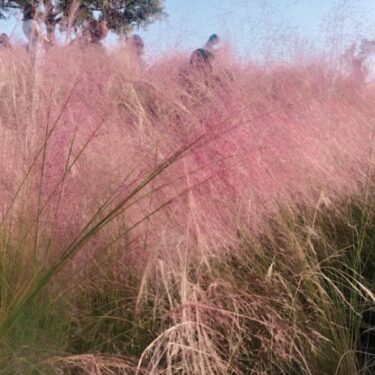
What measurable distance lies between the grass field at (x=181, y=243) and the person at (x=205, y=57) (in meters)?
1.67

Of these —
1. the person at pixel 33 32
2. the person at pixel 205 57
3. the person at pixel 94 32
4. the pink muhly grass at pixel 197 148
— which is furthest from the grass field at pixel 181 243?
the person at pixel 94 32

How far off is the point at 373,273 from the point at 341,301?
23 cm

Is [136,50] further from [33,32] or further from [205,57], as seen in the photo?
[33,32]

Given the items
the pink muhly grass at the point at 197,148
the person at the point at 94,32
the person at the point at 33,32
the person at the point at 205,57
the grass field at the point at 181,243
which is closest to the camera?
the grass field at the point at 181,243

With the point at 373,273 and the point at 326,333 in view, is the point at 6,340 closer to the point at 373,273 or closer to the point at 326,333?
the point at 326,333

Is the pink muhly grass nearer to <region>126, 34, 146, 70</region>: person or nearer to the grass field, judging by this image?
the grass field

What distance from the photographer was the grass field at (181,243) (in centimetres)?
147

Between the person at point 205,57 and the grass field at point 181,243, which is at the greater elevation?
the person at point 205,57

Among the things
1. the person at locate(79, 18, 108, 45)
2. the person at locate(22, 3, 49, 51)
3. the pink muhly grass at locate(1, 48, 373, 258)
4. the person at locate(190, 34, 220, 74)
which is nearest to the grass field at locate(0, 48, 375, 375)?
the pink muhly grass at locate(1, 48, 373, 258)

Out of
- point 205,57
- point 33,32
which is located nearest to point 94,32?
point 205,57

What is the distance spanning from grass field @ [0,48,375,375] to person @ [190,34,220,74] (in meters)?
1.67

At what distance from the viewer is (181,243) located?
1.72m

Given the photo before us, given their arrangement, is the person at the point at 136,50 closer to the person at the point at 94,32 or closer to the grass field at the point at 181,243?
the person at the point at 94,32

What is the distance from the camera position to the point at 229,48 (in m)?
4.14
